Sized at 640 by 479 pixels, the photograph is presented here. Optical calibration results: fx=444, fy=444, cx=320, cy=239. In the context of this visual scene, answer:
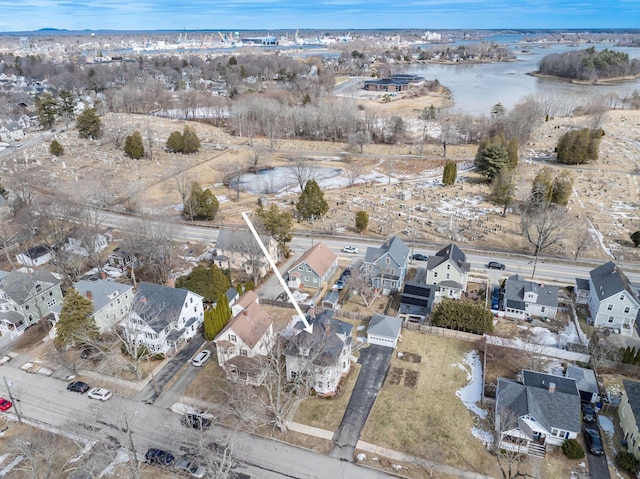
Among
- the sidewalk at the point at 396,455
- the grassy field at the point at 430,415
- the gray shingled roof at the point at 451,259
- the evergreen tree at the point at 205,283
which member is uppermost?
the gray shingled roof at the point at 451,259

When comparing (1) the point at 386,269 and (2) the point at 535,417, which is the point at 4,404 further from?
(2) the point at 535,417

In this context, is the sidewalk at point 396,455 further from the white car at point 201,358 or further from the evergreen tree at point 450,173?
the evergreen tree at point 450,173

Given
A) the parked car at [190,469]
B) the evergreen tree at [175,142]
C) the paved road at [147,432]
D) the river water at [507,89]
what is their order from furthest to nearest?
the river water at [507,89], the evergreen tree at [175,142], the paved road at [147,432], the parked car at [190,469]

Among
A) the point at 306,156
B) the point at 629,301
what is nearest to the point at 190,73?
the point at 306,156

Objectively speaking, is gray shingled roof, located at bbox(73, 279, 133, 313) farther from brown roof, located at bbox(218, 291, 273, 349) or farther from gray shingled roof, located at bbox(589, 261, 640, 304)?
gray shingled roof, located at bbox(589, 261, 640, 304)

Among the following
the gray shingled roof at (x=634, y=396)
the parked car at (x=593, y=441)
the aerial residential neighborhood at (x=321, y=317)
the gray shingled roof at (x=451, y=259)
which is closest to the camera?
the parked car at (x=593, y=441)

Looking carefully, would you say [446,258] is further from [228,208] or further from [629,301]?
[228,208]

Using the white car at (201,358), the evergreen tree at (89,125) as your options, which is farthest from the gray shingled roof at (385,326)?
the evergreen tree at (89,125)
